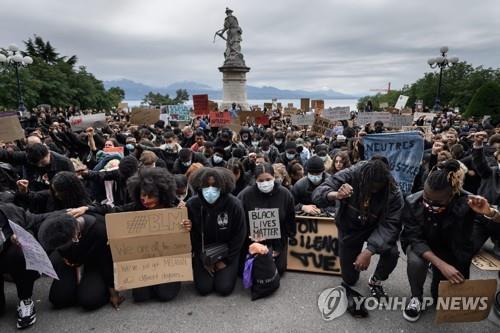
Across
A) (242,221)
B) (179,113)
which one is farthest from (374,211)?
(179,113)

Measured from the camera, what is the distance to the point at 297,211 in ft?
16.4

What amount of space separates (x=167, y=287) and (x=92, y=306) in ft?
2.62

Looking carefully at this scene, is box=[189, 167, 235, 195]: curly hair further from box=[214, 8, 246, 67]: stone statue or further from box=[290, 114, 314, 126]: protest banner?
box=[214, 8, 246, 67]: stone statue

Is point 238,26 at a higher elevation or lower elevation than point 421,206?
higher

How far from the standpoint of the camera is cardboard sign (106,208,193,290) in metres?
3.81

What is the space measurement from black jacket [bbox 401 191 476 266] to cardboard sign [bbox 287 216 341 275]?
1079 mm

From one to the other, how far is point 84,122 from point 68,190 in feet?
25.6

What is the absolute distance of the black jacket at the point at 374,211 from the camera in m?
3.45

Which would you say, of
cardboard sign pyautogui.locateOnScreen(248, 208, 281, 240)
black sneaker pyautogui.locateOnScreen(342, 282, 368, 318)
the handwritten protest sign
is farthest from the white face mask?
the handwritten protest sign

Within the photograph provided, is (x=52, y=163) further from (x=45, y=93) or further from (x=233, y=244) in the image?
(x=45, y=93)

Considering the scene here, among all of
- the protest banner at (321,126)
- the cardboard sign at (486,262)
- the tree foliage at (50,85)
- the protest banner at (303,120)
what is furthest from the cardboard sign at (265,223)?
the tree foliage at (50,85)

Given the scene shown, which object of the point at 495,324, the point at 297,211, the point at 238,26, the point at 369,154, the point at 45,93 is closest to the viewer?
the point at 495,324

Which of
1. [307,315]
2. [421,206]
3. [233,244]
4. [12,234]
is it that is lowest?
[307,315]

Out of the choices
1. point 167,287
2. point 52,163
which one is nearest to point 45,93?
point 52,163
